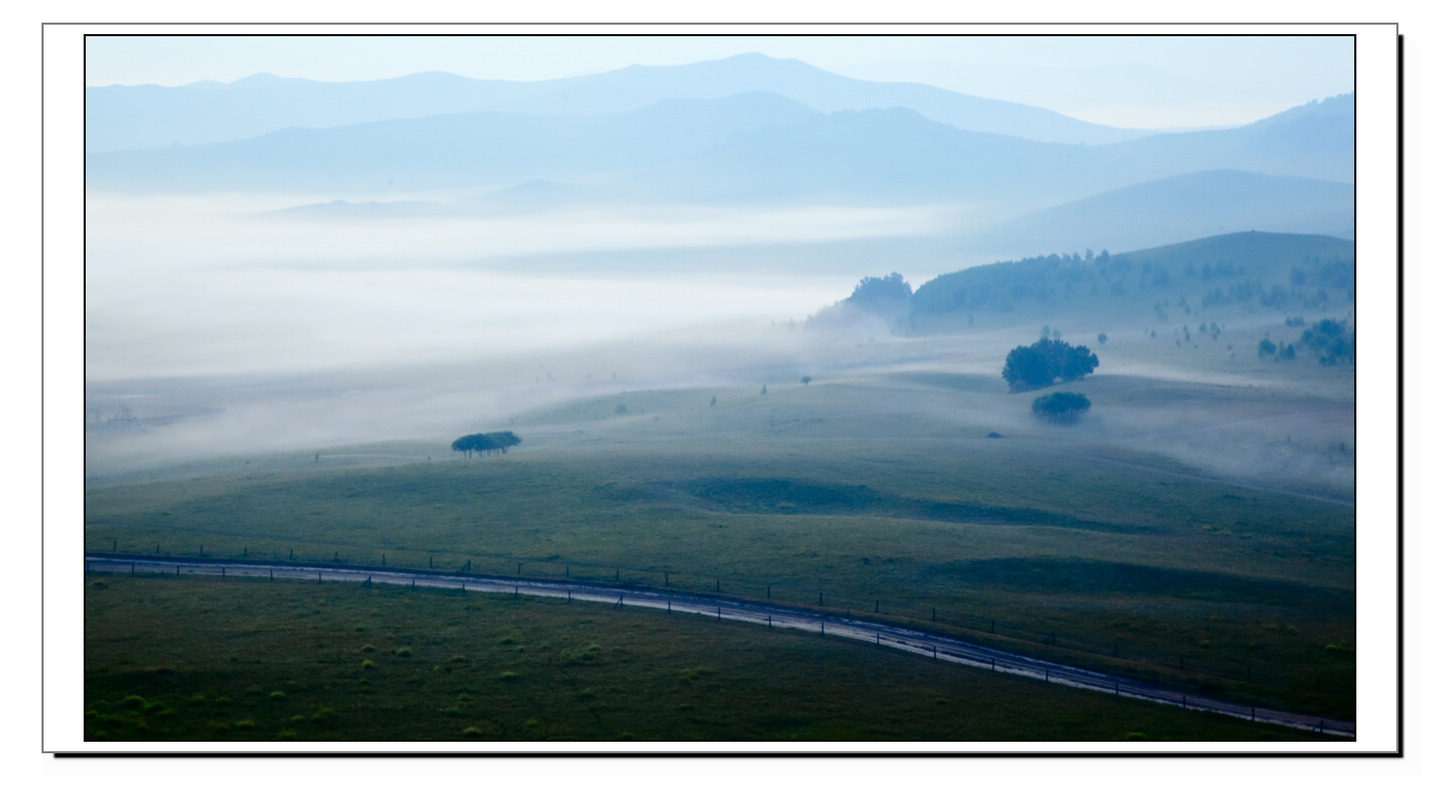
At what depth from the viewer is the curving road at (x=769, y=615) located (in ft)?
175

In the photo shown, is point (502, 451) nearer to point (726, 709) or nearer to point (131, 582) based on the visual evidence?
point (131, 582)

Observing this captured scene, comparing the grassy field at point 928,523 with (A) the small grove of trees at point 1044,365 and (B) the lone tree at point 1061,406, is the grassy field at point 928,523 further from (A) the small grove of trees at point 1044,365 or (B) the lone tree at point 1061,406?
(A) the small grove of trees at point 1044,365

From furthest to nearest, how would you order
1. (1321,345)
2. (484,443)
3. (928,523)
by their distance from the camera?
(1321,345), (484,443), (928,523)

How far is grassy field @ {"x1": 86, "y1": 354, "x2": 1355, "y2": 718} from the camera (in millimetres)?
65625

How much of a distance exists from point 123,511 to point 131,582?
28463mm

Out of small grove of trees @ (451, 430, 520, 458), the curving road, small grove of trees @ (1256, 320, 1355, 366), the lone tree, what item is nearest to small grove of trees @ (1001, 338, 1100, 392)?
the lone tree

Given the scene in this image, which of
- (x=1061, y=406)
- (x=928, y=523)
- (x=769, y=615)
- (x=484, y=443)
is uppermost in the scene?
(x=1061, y=406)

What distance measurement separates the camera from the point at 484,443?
146 m

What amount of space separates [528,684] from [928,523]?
48.2m

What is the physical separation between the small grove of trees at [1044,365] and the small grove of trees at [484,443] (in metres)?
77.8

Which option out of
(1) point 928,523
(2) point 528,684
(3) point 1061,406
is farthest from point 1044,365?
(2) point 528,684

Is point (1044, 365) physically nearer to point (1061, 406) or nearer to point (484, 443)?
point (1061, 406)

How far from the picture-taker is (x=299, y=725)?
1889 inches

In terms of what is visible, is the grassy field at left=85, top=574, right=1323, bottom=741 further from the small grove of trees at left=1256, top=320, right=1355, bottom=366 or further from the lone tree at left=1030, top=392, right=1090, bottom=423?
the small grove of trees at left=1256, top=320, right=1355, bottom=366
